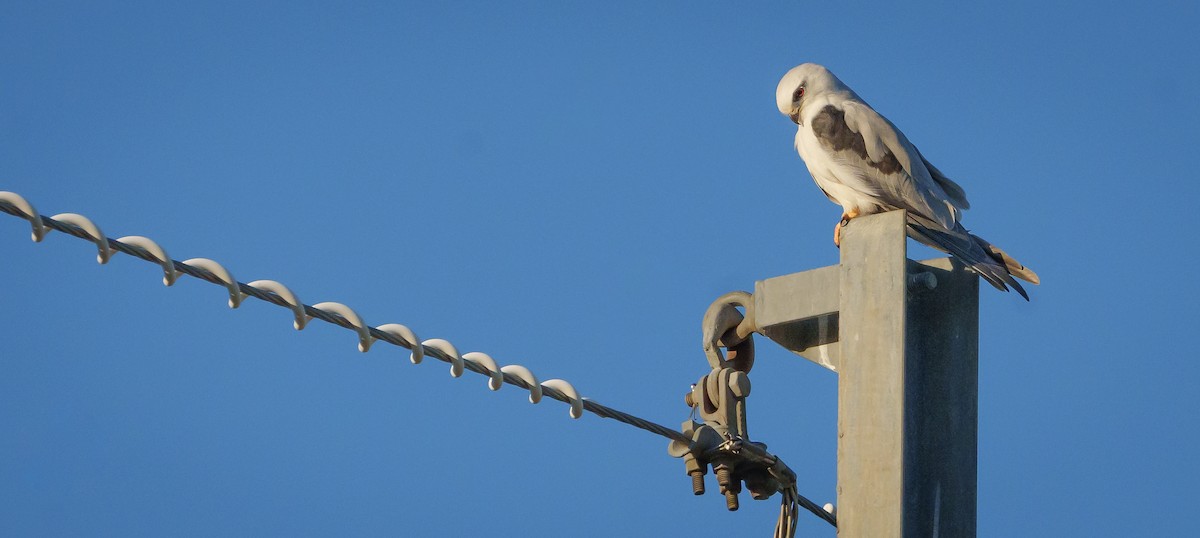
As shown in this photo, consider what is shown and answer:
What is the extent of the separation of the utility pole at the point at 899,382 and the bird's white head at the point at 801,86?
93.0 inches

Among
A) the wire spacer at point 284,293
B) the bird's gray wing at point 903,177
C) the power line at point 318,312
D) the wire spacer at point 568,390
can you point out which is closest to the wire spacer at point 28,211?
the power line at point 318,312

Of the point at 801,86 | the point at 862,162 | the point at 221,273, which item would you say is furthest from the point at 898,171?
the point at 221,273

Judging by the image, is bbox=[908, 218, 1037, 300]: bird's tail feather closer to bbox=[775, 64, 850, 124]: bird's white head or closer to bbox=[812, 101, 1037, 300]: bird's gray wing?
bbox=[812, 101, 1037, 300]: bird's gray wing

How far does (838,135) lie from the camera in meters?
6.86

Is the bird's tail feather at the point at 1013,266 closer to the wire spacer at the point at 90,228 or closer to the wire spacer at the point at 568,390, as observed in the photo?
the wire spacer at the point at 568,390

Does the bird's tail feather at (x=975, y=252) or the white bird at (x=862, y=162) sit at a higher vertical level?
the white bird at (x=862, y=162)

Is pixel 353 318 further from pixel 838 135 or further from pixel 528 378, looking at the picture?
pixel 838 135

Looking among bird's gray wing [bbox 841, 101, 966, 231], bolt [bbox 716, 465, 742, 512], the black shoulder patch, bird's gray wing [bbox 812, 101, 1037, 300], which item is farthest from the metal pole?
the black shoulder patch

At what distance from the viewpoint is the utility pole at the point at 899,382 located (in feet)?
14.5

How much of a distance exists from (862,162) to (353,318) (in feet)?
9.93

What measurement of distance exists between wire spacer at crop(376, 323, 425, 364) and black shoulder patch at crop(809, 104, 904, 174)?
2875mm

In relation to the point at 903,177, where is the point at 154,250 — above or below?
below

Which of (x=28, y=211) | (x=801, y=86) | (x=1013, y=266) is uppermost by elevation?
(x=801, y=86)

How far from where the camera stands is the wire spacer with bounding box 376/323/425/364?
4223mm
